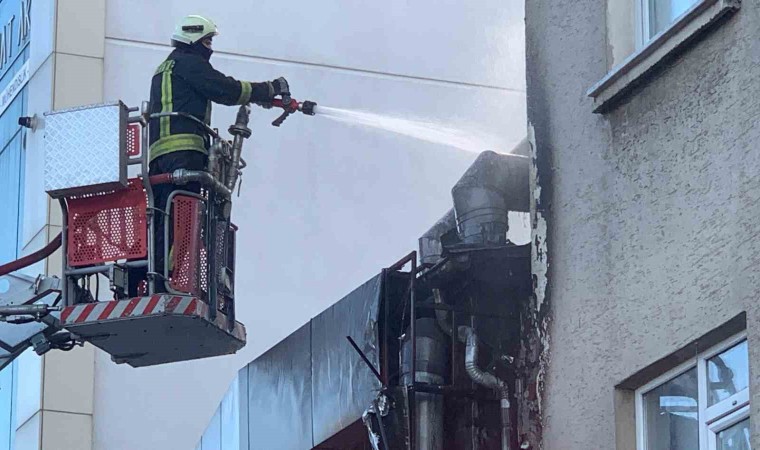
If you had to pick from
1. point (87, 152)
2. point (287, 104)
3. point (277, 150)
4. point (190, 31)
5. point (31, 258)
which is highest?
point (277, 150)

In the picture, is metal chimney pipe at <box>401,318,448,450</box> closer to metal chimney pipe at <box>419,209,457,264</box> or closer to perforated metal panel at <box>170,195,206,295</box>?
perforated metal panel at <box>170,195,206,295</box>

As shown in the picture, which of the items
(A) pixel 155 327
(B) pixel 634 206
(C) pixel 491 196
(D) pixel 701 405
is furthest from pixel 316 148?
(D) pixel 701 405

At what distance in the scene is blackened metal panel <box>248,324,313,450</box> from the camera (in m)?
11.1

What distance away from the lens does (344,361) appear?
10367mm

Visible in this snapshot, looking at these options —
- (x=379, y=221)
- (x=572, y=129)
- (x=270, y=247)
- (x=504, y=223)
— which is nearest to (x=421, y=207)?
(x=379, y=221)

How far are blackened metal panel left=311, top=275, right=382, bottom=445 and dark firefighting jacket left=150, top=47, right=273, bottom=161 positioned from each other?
54.2 inches

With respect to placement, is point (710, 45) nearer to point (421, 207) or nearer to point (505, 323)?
point (505, 323)

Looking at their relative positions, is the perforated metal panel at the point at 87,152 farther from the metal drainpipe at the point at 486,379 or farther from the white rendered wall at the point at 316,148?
the white rendered wall at the point at 316,148

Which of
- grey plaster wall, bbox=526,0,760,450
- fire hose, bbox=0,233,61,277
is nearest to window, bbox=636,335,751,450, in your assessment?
grey plaster wall, bbox=526,0,760,450

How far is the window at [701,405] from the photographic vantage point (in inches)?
280

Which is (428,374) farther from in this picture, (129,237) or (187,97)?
(187,97)

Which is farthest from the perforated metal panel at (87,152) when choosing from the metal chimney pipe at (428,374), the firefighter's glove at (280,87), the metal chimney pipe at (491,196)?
the metal chimney pipe at (491,196)

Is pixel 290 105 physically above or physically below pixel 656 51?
above

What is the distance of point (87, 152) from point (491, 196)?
247cm
